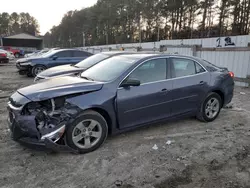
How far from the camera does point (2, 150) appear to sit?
3.49 m

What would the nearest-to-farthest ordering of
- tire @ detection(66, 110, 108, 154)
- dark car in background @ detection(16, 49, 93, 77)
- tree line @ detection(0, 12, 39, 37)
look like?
tire @ detection(66, 110, 108, 154) → dark car in background @ detection(16, 49, 93, 77) → tree line @ detection(0, 12, 39, 37)

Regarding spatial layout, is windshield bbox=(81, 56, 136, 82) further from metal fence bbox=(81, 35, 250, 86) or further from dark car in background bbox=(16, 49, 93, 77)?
dark car in background bbox=(16, 49, 93, 77)

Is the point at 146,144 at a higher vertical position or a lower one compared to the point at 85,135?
lower

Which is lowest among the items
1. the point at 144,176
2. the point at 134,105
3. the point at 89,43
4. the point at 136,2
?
the point at 144,176

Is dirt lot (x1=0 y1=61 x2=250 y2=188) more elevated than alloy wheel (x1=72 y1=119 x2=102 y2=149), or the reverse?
alloy wheel (x1=72 y1=119 x2=102 y2=149)

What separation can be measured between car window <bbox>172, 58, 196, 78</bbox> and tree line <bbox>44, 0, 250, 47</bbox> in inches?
1088

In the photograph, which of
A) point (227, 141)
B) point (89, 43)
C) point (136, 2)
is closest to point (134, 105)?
point (227, 141)

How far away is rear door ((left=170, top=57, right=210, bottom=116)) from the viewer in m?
4.20

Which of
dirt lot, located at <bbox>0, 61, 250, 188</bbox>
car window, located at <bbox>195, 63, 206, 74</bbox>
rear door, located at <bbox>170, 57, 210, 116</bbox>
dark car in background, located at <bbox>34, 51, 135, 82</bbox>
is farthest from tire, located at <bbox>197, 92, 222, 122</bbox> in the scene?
dark car in background, located at <bbox>34, 51, 135, 82</bbox>

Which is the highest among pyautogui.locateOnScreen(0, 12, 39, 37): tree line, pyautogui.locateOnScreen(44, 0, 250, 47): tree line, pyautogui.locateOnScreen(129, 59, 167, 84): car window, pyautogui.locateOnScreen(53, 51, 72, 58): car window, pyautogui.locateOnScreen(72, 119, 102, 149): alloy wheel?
pyautogui.locateOnScreen(0, 12, 39, 37): tree line

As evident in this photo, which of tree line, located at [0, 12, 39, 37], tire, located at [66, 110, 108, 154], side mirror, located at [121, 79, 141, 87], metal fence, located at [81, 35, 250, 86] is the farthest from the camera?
tree line, located at [0, 12, 39, 37]

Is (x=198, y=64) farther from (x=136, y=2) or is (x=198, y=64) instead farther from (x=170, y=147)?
(x=136, y=2)

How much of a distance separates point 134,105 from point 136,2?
4242 centimetres

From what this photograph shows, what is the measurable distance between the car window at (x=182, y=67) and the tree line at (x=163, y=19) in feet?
90.6
